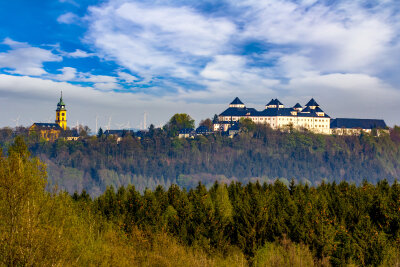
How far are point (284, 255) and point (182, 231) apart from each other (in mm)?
6955

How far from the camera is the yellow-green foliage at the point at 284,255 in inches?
913

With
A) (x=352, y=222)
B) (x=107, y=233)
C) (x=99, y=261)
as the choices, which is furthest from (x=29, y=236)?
(x=352, y=222)

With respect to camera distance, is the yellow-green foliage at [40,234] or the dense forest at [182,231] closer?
the yellow-green foliage at [40,234]

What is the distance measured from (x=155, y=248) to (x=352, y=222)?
1308 centimetres

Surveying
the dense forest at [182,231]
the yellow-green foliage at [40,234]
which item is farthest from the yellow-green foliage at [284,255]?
the yellow-green foliage at [40,234]

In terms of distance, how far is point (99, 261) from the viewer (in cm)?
2069

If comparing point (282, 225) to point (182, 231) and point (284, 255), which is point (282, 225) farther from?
point (182, 231)

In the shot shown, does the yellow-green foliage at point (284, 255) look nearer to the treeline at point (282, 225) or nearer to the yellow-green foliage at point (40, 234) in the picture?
the treeline at point (282, 225)

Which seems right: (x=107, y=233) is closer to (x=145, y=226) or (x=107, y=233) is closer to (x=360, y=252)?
(x=145, y=226)

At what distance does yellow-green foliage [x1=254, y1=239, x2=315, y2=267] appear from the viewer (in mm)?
23188

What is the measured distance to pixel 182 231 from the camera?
28703 millimetres

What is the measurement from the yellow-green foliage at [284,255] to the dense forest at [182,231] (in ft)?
0.18

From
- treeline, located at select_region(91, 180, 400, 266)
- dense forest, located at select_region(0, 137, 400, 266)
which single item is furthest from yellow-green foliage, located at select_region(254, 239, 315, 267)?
treeline, located at select_region(91, 180, 400, 266)

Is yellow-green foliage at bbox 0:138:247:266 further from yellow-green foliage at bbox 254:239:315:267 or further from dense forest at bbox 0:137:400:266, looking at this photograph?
yellow-green foliage at bbox 254:239:315:267
